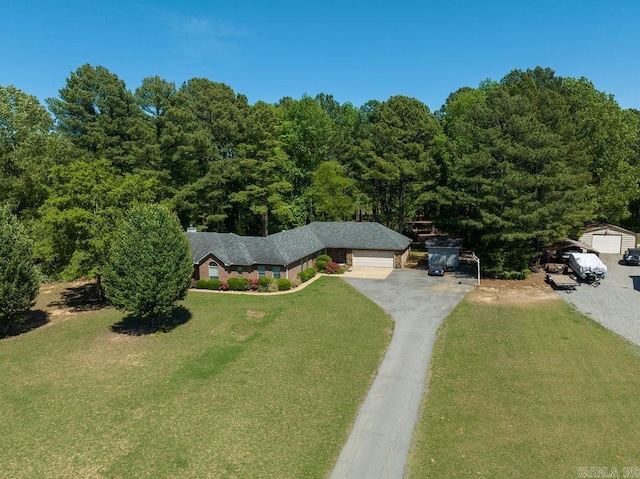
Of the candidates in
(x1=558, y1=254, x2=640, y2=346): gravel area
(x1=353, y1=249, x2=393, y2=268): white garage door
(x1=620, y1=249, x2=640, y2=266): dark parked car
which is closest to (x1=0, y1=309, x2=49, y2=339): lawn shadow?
(x1=353, y1=249, x2=393, y2=268): white garage door

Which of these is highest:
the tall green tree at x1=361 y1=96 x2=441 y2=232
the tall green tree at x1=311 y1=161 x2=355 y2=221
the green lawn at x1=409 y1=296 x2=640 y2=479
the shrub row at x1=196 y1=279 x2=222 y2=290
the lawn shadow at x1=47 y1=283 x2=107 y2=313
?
the tall green tree at x1=361 y1=96 x2=441 y2=232

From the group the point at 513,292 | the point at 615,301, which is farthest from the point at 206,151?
the point at 615,301

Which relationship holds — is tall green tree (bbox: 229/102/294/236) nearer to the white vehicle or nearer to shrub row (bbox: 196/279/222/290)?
shrub row (bbox: 196/279/222/290)

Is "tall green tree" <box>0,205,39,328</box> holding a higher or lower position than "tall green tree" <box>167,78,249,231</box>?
lower

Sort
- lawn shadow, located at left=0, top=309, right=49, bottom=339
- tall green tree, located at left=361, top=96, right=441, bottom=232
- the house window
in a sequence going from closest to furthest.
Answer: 1. lawn shadow, located at left=0, top=309, right=49, bottom=339
2. the house window
3. tall green tree, located at left=361, top=96, right=441, bottom=232

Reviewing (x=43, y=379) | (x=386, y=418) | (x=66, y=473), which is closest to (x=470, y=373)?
(x=386, y=418)

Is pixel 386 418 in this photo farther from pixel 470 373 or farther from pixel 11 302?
pixel 11 302

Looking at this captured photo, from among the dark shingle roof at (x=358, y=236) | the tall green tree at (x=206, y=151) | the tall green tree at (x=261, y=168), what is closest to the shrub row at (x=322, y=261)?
the dark shingle roof at (x=358, y=236)
